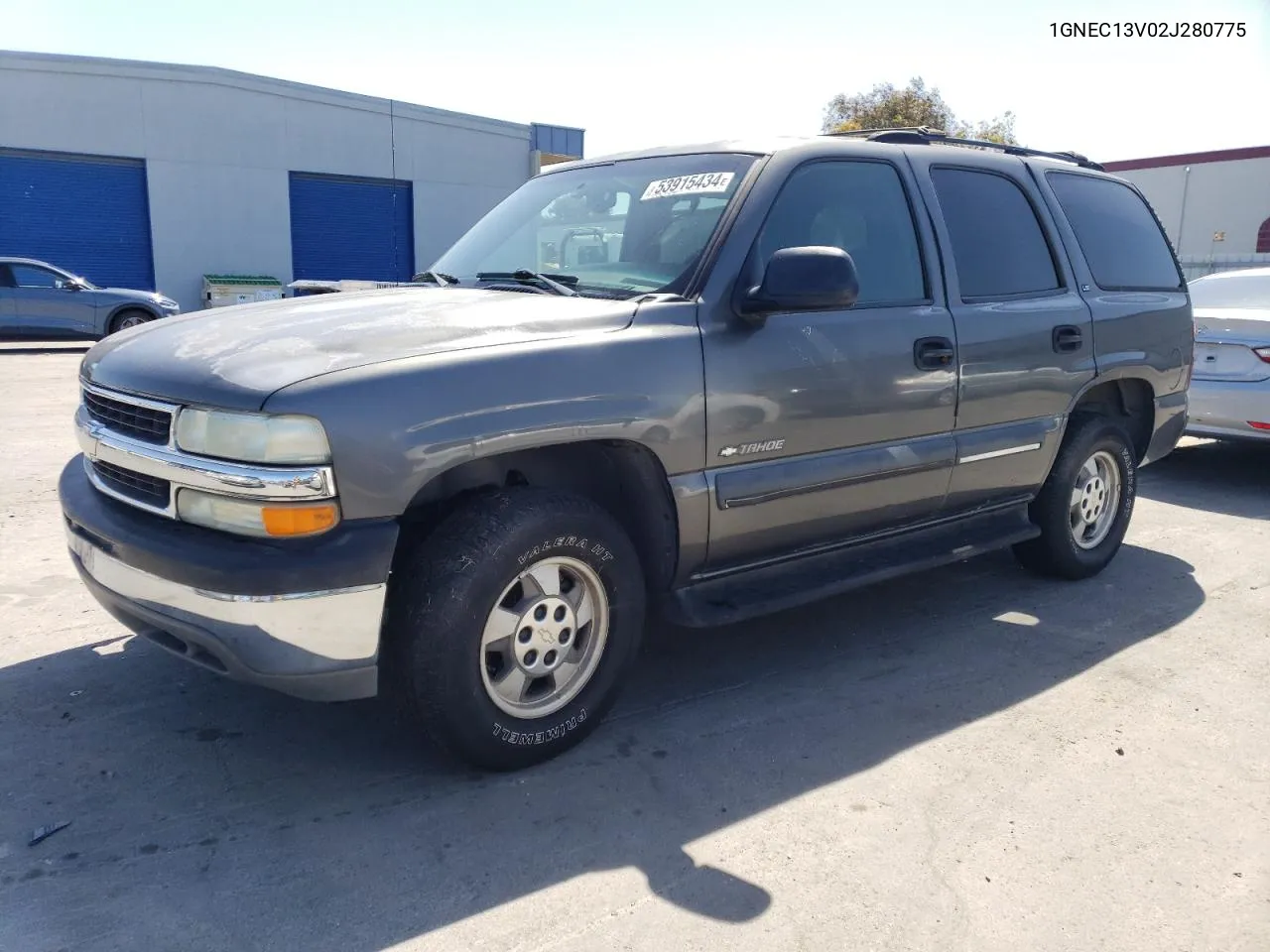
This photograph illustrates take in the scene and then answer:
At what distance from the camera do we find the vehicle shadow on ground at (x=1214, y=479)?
703cm

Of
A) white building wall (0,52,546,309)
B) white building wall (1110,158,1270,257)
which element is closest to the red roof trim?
white building wall (1110,158,1270,257)

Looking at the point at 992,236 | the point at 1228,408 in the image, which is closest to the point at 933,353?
the point at 992,236

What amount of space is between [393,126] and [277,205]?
3.86 metres

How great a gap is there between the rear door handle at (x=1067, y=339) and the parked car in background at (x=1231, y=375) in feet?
11.3

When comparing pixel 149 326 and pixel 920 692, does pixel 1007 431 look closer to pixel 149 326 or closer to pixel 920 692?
pixel 920 692

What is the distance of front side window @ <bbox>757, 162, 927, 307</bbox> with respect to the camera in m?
3.64

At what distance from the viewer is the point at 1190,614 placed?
15.4 feet

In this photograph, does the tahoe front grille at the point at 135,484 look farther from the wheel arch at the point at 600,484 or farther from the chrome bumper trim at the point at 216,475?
the wheel arch at the point at 600,484

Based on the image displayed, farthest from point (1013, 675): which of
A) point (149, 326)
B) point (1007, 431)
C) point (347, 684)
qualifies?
point (149, 326)

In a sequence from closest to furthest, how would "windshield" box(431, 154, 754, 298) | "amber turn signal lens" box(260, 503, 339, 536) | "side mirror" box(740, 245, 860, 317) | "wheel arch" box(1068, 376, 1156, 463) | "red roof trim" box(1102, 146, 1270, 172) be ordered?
"amber turn signal lens" box(260, 503, 339, 536) < "side mirror" box(740, 245, 860, 317) < "windshield" box(431, 154, 754, 298) < "wheel arch" box(1068, 376, 1156, 463) < "red roof trim" box(1102, 146, 1270, 172)

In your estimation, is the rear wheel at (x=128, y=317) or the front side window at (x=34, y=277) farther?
the rear wheel at (x=128, y=317)

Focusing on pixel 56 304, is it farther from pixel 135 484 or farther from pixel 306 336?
pixel 306 336

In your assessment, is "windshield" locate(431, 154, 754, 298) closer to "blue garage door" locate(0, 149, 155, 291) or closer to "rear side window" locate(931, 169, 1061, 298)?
"rear side window" locate(931, 169, 1061, 298)

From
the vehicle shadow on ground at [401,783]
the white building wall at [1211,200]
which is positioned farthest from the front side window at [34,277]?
the white building wall at [1211,200]
